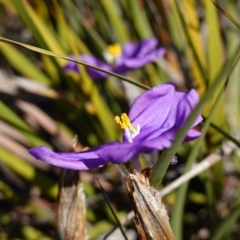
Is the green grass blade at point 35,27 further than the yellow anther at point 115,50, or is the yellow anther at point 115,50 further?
the yellow anther at point 115,50

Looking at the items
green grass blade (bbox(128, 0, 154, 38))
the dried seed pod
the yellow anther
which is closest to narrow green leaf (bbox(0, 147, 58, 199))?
the yellow anther

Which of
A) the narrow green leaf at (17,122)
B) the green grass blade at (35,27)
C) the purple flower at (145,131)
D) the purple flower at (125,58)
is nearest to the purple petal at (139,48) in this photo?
the purple flower at (125,58)

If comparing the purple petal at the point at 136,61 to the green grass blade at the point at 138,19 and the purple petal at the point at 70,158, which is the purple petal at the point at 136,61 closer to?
the green grass blade at the point at 138,19

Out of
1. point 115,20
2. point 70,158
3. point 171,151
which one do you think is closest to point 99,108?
point 115,20

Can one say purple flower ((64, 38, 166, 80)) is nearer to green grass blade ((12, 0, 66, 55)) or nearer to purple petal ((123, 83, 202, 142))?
green grass blade ((12, 0, 66, 55))

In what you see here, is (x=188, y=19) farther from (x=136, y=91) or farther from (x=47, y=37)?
(x=47, y=37)

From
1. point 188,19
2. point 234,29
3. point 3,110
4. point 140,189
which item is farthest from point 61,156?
point 234,29
